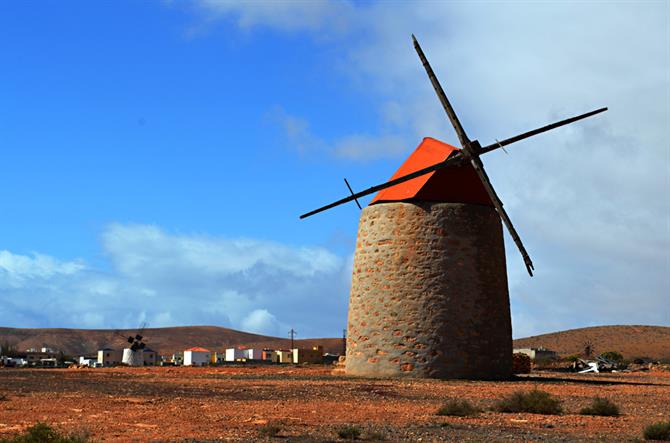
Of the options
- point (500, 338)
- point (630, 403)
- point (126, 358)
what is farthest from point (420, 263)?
point (126, 358)

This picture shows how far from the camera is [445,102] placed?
26.8 meters

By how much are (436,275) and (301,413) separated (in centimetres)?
1073

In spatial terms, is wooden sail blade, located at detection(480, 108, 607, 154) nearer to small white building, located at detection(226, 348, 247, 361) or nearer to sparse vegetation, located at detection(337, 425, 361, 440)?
sparse vegetation, located at detection(337, 425, 361, 440)

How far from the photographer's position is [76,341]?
117375 millimetres

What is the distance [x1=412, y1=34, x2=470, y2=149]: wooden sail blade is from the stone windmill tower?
0.25 ft

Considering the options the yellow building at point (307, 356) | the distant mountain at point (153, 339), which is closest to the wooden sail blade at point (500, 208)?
the yellow building at point (307, 356)

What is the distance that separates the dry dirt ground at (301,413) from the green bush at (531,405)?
305 millimetres

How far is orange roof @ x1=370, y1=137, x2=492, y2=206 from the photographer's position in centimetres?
2480

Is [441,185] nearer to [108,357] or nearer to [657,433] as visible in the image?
[657,433]

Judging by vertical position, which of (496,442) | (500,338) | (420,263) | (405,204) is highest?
(405,204)

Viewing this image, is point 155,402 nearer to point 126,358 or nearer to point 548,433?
point 548,433

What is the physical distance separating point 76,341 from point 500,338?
101248mm

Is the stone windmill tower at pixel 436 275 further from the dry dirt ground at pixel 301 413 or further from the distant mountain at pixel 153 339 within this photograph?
the distant mountain at pixel 153 339

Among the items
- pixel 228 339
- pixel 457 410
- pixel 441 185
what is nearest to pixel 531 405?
pixel 457 410
